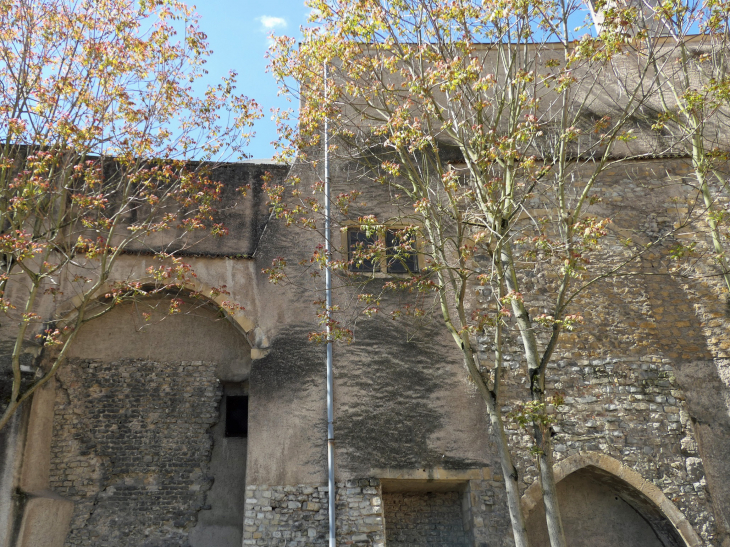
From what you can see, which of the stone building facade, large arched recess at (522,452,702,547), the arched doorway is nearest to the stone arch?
the stone building facade

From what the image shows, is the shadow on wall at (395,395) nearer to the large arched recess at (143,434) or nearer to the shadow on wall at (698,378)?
the large arched recess at (143,434)

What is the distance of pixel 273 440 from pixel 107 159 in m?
5.46

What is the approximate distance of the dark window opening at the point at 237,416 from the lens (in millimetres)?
9948

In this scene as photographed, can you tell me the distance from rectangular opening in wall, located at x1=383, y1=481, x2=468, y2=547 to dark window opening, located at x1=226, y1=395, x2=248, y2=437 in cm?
247

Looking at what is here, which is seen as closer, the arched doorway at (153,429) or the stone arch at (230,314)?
the arched doorway at (153,429)

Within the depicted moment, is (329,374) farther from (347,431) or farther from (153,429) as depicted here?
(153,429)

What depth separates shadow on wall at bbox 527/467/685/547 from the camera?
875 cm

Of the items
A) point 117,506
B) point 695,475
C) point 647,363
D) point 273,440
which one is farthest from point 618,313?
point 117,506

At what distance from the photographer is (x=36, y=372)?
362 inches

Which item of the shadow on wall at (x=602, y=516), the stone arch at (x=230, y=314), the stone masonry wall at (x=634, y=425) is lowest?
the shadow on wall at (x=602, y=516)

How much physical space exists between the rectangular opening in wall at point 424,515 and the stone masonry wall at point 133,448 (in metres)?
2.76

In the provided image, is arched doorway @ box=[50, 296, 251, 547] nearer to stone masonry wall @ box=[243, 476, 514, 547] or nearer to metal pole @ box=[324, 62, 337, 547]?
stone masonry wall @ box=[243, 476, 514, 547]

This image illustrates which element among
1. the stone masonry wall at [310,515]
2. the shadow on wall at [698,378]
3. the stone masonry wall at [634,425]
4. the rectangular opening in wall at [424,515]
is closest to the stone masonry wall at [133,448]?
the stone masonry wall at [310,515]

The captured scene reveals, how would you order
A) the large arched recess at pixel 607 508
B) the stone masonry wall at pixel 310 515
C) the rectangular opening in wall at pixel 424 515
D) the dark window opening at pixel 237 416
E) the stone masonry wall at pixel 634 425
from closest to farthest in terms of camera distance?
the stone masonry wall at pixel 310 515, the large arched recess at pixel 607 508, the stone masonry wall at pixel 634 425, the rectangular opening in wall at pixel 424 515, the dark window opening at pixel 237 416
